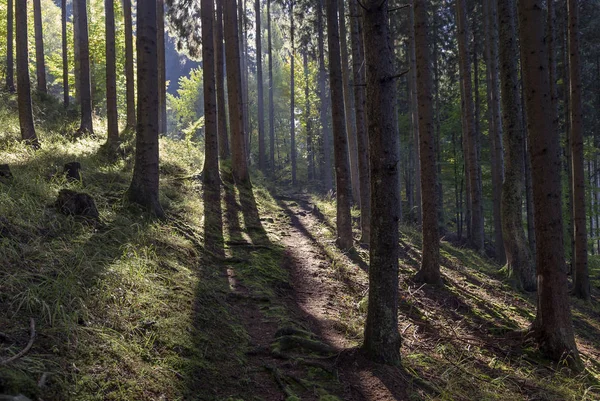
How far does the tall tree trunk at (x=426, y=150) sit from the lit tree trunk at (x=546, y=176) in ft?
7.76

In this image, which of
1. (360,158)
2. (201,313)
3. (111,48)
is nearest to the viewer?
(201,313)

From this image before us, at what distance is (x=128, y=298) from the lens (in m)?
4.20

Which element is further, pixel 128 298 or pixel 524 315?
pixel 524 315

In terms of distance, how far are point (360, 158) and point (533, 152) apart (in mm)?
5031

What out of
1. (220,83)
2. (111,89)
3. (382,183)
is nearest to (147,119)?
(382,183)

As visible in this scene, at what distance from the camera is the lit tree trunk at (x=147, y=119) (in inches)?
299

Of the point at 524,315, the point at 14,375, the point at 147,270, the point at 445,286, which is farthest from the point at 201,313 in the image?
the point at 524,315

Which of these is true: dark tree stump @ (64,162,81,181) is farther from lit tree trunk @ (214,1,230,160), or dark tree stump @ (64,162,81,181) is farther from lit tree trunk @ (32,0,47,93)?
lit tree trunk @ (32,0,47,93)

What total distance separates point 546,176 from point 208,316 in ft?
15.8

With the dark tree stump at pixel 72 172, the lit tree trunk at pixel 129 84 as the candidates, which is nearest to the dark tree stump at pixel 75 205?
the dark tree stump at pixel 72 172

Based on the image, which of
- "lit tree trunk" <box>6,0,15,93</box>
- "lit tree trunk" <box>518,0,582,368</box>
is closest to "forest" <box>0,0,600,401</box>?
"lit tree trunk" <box>518,0,582,368</box>

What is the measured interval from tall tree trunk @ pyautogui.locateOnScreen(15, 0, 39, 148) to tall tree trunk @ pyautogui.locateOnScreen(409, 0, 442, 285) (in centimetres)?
850

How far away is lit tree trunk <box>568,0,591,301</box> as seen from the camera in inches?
431

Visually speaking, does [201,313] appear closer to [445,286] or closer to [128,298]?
[128,298]
